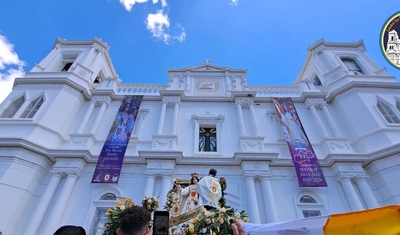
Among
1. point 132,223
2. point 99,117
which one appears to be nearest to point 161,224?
point 132,223

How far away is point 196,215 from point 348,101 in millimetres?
11277

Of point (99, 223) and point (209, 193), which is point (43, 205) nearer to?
point (99, 223)

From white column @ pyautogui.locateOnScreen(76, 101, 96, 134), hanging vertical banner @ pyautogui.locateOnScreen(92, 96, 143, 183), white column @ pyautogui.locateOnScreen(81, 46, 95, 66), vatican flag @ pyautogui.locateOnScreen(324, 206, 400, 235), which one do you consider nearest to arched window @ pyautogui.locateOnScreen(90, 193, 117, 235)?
hanging vertical banner @ pyautogui.locateOnScreen(92, 96, 143, 183)

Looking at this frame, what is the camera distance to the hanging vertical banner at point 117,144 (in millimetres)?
9211

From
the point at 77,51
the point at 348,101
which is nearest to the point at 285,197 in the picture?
the point at 348,101

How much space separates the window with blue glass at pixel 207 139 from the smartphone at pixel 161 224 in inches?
346

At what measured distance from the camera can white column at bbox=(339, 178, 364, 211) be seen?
842cm

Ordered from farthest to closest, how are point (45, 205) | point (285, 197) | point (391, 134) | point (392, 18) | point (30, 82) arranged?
point (30, 82) → point (391, 134) → point (285, 197) → point (45, 205) → point (392, 18)

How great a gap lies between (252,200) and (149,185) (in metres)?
4.26

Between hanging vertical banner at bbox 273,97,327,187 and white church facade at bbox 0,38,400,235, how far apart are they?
532 mm

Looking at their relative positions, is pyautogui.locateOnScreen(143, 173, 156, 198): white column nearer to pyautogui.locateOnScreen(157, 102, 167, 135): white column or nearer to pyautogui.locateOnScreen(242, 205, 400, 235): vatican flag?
pyautogui.locateOnScreen(157, 102, 167, 135): white column

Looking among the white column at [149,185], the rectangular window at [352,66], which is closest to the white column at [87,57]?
the white column at [149,185]

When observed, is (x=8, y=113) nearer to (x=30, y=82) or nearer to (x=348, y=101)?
(x=30, y=82)

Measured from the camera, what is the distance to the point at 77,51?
15.3 metres
